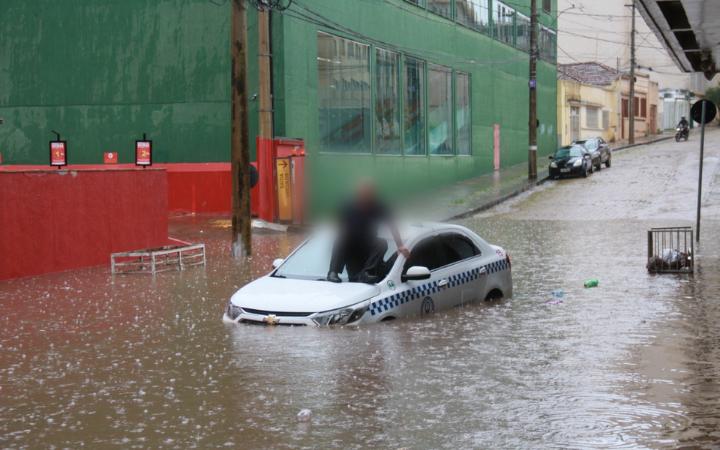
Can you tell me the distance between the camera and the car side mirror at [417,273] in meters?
11.5

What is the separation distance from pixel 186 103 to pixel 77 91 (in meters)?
3.86

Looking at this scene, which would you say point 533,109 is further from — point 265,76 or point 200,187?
point 265,76

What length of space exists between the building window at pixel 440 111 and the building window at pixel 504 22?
848 cm

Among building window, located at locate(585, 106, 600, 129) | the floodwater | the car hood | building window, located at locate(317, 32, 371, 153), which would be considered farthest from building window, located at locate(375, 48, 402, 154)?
building window, located at locate(585, 106, 600, 129)

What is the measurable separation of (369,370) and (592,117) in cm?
6105

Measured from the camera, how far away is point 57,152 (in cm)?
2666

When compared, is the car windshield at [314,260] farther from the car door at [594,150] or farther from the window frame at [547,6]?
the window frame at [547,6]

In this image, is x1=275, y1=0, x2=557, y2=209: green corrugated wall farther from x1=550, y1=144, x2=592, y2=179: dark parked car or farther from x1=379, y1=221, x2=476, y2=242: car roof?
x1=379, y1=221, x2=476, y2=242: car roof

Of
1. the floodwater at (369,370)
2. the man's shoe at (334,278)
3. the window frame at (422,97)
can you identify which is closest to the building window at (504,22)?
the window frame at (422,97)

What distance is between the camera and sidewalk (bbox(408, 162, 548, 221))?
32.6 metres

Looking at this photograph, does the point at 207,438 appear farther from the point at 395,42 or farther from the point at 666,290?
the point at 395,42

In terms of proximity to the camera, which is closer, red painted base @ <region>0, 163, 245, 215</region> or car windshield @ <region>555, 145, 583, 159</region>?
red painted base @ <region>0, 163, 245, 215</region>

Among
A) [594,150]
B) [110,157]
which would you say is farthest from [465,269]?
[594,150]

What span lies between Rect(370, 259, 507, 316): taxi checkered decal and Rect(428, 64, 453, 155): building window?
29865 millimetres
